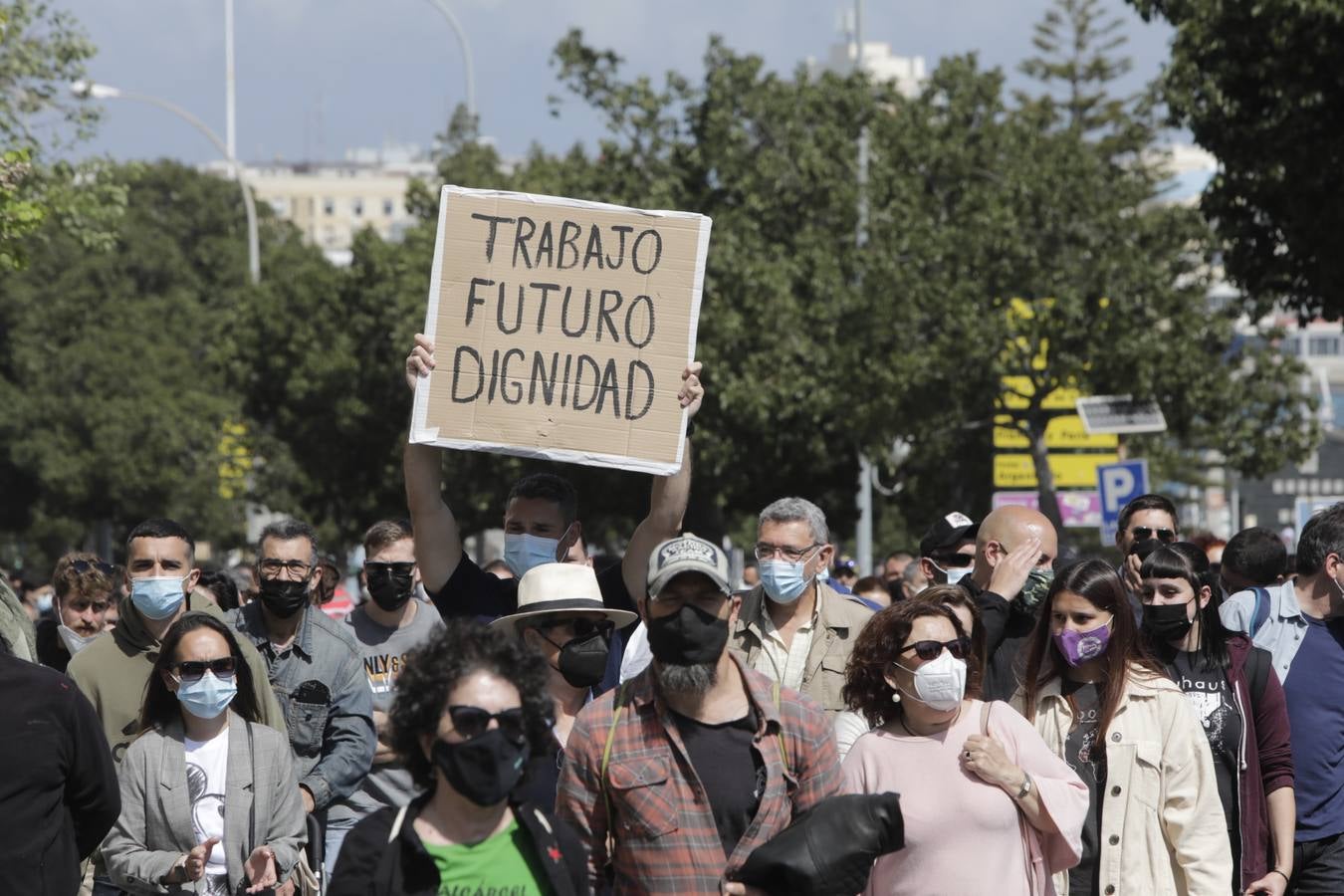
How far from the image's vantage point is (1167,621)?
6.68 metres

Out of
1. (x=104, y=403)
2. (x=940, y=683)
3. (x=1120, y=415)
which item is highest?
(x=104, y=403)

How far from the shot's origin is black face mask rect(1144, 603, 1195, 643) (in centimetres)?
666

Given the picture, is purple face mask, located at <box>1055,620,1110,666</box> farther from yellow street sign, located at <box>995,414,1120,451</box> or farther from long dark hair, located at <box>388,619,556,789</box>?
yellow street sign, located at <box>995,414,1120,451</box>

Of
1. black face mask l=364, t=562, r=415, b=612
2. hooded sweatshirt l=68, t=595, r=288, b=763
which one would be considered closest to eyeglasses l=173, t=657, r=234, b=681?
hooded sweatshirt l=68, t=595, r=288, b=763

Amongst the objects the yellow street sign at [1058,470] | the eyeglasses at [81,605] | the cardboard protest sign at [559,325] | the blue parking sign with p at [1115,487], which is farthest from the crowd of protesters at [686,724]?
the yellow street sign at [1058,470]

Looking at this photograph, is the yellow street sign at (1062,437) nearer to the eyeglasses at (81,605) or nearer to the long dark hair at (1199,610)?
the eyeglasses at (81,605)

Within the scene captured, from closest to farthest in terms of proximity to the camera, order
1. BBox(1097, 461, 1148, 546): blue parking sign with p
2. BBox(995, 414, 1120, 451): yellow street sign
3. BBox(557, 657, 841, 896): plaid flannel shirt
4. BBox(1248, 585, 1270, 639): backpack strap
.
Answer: BBox(557, 657, 841, 896): plaid flannel shirt < BBox(1248, 585, 1270, 639): backpack strap < BBox(1097, 461, 1148, 546): blue parking sign with p < BBox(995, 414, 1120, 451): yellow street sign

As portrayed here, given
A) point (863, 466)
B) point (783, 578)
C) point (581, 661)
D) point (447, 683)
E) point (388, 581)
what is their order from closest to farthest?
point (447, 683)
point (581, 661)
point (783, 578)
point (388, 581)
point (863, 466)

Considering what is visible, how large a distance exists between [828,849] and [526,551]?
2.27 m

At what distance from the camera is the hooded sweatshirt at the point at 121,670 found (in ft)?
22.0

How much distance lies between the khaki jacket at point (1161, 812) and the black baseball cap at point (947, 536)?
6.32 ft

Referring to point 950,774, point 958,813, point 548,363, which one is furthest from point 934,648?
point 548,363

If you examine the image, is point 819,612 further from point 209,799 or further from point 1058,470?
point 1058,470

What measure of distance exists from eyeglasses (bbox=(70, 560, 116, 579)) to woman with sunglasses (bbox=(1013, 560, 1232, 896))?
476cm
